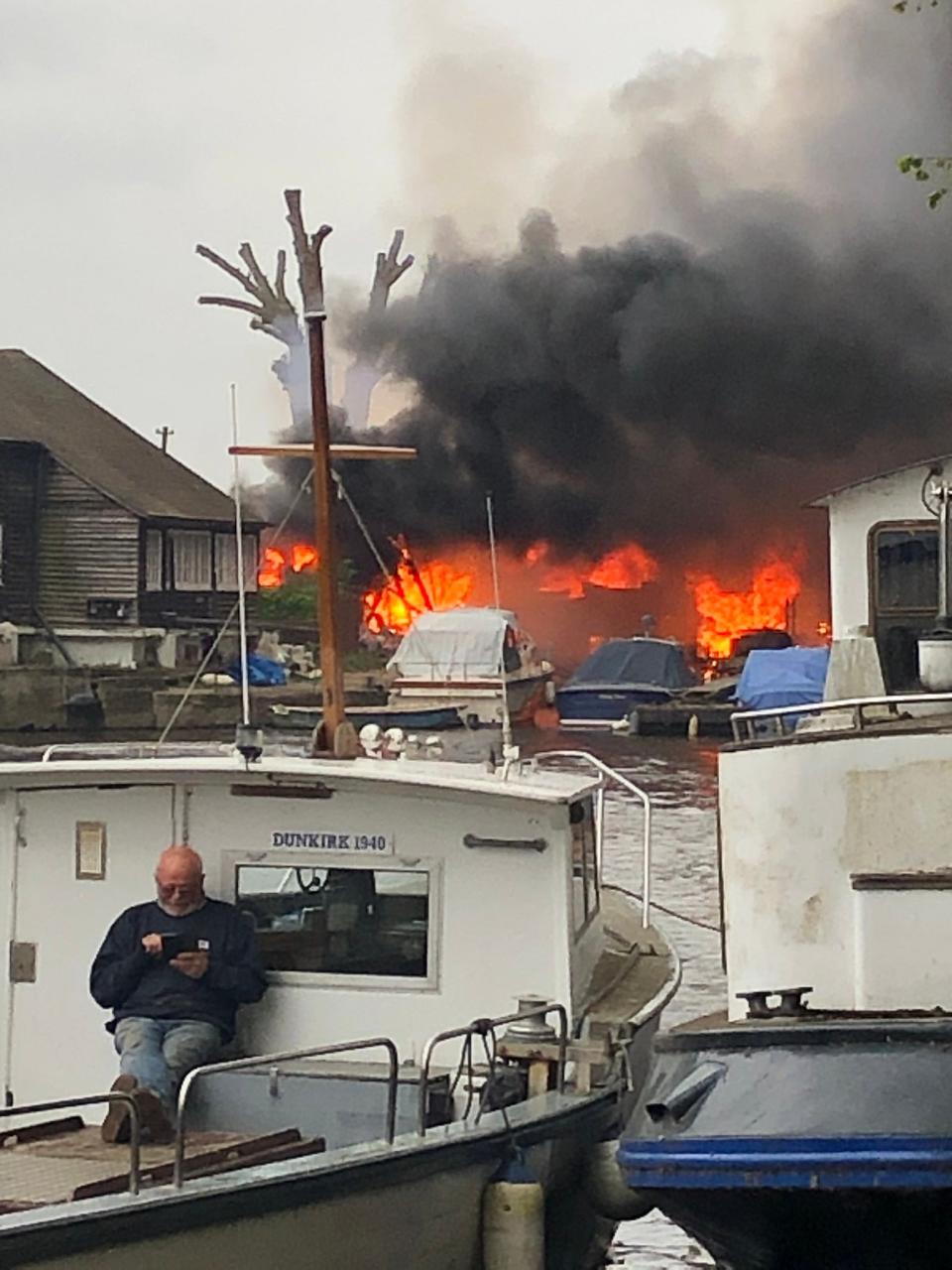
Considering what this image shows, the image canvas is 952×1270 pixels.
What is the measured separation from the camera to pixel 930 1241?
36.2 ft

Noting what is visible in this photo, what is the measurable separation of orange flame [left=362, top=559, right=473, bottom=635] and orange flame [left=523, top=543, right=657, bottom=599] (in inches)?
147

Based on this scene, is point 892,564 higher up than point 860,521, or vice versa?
point 860,521

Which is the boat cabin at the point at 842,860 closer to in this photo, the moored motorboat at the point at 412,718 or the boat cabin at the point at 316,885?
the boat cabin at the point at 316,885

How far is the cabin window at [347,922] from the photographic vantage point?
46.1 feet

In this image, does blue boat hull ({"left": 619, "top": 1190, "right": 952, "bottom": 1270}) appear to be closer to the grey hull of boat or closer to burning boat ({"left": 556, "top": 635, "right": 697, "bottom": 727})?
the grey hull of boat

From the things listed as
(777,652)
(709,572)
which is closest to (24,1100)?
(777,652)

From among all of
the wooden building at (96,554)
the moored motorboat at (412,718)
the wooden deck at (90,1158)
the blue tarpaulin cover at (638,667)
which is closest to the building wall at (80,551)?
the wooden building at (96,554)

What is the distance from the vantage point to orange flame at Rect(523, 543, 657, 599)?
89.7 metres

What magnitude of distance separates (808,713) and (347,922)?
3169 mm

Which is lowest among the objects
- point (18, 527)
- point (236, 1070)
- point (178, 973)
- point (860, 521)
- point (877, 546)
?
point (236, 1070)

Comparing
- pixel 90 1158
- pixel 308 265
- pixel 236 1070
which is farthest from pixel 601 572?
pixel 236 1070

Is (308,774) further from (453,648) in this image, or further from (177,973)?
(453,648)

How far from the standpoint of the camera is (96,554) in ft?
235

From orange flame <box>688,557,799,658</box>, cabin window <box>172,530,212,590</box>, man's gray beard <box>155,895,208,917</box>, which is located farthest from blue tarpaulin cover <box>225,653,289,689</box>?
man's gray beard <box>155,895,208,917</box>
